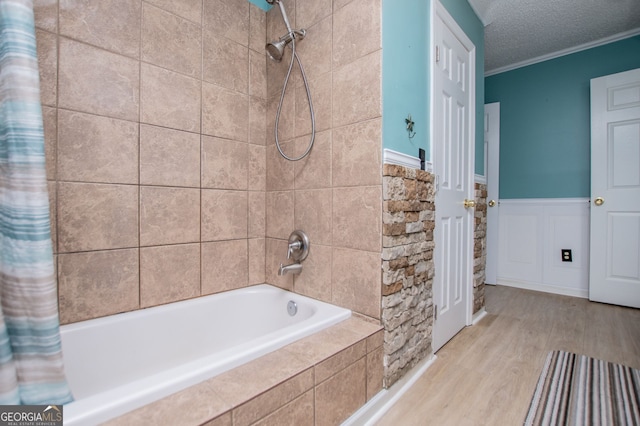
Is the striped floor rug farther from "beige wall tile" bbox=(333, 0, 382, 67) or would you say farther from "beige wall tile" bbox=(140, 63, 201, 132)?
"beige wall tile" bbox=(140, 63, 201, 132)

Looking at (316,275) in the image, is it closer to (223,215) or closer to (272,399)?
(223,215)

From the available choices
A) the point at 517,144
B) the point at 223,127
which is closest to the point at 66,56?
the point at 223,127

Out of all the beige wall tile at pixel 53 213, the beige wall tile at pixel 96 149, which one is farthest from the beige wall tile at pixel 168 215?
the beige wall tile at pixel 53 213

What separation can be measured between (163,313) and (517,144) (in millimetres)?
3716

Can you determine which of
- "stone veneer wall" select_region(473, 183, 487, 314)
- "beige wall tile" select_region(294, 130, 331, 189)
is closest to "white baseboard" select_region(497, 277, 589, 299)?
"stone veneer wall" select_region(473, 183, 487, 314)

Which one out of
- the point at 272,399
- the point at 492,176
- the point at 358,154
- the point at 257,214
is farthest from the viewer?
the point at 492,176

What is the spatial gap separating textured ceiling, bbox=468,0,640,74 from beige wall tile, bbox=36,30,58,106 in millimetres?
2642

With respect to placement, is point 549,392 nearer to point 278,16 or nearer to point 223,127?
point 223,127

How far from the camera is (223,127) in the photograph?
5.39 feet

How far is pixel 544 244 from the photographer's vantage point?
120 inches

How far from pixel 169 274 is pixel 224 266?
30 centimetres

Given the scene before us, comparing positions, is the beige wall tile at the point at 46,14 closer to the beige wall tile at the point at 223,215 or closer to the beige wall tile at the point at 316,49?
the beige wall tile at the point at 223,215

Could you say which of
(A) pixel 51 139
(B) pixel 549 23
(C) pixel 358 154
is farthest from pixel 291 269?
(B) pixel 549 23

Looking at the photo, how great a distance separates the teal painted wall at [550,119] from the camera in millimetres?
2789
